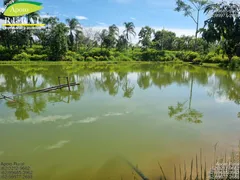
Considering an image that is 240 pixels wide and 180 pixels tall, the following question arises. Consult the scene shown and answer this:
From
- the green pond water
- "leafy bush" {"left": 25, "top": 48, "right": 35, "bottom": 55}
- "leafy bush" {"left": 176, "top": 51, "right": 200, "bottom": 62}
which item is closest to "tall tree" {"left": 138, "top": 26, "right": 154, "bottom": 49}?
"leafy bush" {"left": 176, "top": 51, "right": 200, "bottom": 62}

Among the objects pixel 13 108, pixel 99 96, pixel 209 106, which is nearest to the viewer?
pixel 13 108

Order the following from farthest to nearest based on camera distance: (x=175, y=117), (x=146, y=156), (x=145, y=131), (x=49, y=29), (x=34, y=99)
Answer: (x=49, y=29) → (x=34, y=99) → (x=175, y=117) → (x=145, y=131) → (x=146, y=156)

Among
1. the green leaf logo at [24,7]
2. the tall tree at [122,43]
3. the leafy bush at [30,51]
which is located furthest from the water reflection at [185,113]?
the tall tree at [122,43]

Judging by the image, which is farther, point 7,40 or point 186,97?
point 7,40

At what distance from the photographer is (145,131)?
5438mm

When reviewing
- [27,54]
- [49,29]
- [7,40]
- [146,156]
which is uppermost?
[49,29]

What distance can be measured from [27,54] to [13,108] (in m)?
27.4

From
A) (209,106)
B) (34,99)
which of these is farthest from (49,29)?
(209,106)

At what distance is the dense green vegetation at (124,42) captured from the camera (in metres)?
24.3

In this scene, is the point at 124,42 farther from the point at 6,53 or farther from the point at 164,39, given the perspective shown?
the point at 6,53

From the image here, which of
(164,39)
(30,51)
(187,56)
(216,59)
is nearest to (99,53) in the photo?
(30,51)

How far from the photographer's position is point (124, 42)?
43.5 m

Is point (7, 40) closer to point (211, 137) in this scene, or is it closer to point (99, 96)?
point (99, 96)

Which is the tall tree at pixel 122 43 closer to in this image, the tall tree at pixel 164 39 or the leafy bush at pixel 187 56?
the tall tree at pixel 164 39
